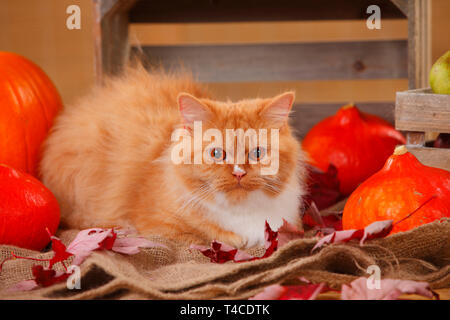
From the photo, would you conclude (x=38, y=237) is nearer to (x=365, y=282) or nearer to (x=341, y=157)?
(x=365, y=282)

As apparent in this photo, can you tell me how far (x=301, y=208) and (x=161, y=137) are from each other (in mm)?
483

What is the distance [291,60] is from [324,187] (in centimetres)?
98

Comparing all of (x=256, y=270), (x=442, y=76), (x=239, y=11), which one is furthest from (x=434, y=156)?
(x=239, y=11)

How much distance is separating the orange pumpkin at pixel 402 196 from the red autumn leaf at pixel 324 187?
473mm

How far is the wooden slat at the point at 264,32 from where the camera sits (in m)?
3.02

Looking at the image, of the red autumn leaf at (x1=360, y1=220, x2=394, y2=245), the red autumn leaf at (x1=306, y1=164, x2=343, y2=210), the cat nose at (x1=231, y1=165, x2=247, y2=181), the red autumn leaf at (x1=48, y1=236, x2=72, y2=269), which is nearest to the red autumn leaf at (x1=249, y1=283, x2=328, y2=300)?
the red autumn leaf at (x1=360, y1=220, x2=394, y2=245)

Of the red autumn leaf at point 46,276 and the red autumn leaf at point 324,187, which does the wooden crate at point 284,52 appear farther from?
the red autumn leaf at point 46,276

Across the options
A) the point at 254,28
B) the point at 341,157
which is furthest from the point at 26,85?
the point at 254,28

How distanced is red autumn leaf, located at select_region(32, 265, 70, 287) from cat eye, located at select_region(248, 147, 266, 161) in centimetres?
51

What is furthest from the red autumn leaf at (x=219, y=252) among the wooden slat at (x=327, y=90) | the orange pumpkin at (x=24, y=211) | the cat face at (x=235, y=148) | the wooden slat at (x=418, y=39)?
the wooden slat at (x=327, y=90)

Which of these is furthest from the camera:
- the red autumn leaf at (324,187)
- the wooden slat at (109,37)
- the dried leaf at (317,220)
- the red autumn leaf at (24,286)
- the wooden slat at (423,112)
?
the wooden slat at (109,37)

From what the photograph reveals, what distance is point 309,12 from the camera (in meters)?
2.60

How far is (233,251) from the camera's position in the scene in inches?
50.8

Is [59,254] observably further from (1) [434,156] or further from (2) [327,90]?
(2) [327,90]
